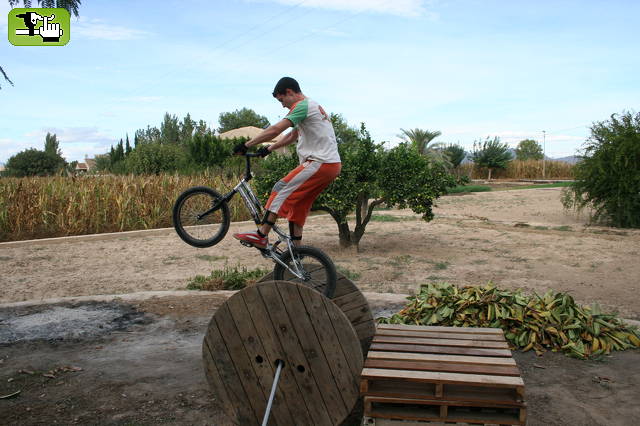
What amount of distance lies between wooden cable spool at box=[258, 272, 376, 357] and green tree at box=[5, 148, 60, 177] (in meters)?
37.6

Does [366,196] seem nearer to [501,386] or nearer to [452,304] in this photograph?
[452,304]

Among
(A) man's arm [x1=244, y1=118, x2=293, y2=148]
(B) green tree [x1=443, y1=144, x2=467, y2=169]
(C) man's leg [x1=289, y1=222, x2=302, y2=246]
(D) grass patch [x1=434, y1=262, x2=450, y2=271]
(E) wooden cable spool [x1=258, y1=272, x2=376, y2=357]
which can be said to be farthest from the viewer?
(B) green tree [x1=443, y1=144, x2=467, y2=169]

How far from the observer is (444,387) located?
325 cm

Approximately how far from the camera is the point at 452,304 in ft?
18.3

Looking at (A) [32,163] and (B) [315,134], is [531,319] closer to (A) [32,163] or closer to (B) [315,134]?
(B) [315,134]

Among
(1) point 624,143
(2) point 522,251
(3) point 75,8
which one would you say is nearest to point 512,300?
(3) point 75,8

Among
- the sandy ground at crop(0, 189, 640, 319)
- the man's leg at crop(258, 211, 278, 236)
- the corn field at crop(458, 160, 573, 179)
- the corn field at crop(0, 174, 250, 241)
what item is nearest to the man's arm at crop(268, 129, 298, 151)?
the man's leg at crop(258, 211, 278, 236)

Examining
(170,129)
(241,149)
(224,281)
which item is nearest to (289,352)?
(241,149)

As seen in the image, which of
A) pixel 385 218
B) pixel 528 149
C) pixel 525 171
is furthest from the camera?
pixel 528 149

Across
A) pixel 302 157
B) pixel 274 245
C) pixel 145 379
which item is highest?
pixel 302 157

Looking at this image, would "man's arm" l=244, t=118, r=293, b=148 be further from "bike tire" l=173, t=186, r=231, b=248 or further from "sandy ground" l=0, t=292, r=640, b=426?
"sandy ground" l=0, t=292, r=640, b=426

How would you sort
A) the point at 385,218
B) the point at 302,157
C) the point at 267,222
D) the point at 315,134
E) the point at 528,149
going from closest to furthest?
the point at 315,134
the point at 302,157
the point at 267,222
the point at 385,218
the point at 528,149

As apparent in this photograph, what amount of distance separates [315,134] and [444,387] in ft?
8.33

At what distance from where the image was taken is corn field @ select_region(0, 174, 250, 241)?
14.0 metres
